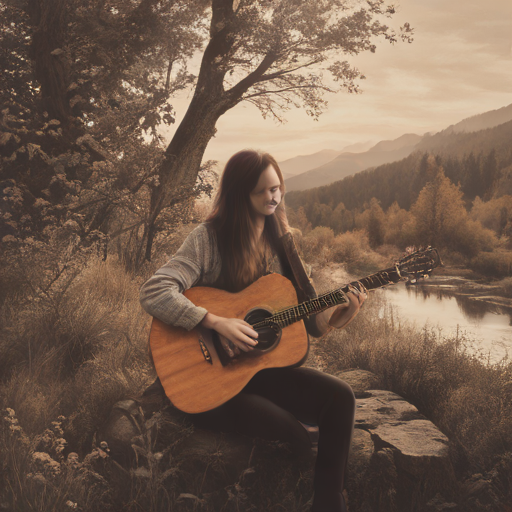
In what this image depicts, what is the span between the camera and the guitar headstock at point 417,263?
6.64ft

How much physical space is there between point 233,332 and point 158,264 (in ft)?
13.2

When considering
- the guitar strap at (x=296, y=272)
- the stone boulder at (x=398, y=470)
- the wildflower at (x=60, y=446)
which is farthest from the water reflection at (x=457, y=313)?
the wildflower at (x=60, y=446)

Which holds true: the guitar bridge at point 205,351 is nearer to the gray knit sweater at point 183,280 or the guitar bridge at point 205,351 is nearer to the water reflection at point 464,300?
the gray knit sweater at point 183,280

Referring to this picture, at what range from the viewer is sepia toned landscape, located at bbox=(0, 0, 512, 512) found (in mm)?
2049

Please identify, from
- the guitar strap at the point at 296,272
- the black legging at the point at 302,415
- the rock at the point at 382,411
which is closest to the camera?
the black legging at the point at 302,415

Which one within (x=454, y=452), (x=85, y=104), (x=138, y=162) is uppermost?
(x=85, y=104)

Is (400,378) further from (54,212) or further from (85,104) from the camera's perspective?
(85,104)

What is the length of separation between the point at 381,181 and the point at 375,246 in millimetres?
6596

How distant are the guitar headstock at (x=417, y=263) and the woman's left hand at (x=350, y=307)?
0.68ft

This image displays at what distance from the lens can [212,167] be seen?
6586 millimetres

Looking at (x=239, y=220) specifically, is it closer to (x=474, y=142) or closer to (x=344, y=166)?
(x=474, y=142)

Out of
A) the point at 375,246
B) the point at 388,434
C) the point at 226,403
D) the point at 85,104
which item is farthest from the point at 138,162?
the point at 375,246

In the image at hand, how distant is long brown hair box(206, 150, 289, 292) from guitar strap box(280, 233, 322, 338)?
14 cm

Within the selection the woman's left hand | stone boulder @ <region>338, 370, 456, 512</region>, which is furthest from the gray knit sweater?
stone boulder @ <region>338, 370, 456, 512</region>
